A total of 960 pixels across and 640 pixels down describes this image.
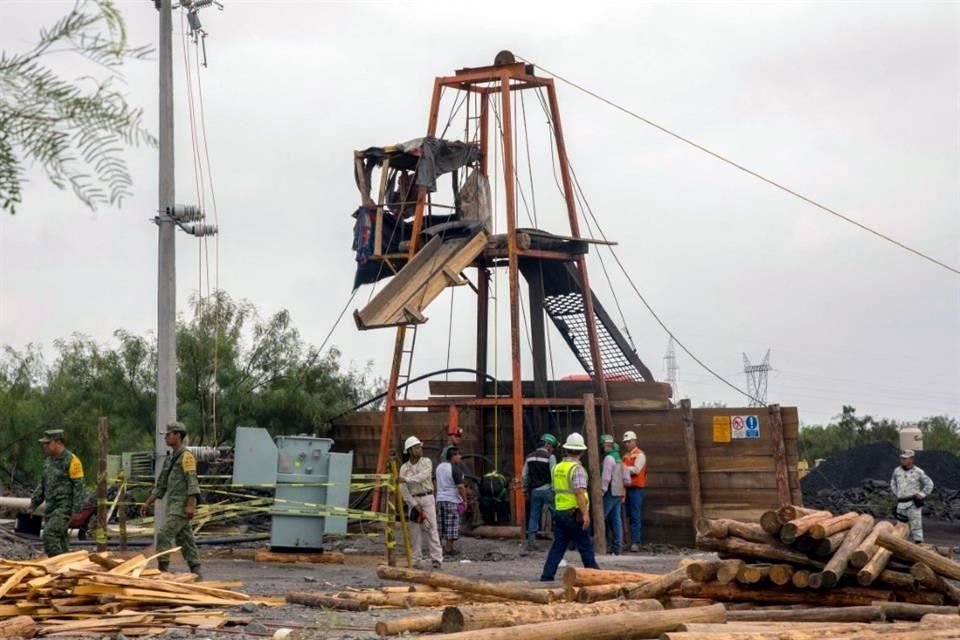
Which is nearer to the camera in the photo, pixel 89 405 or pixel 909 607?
pixel 909 607

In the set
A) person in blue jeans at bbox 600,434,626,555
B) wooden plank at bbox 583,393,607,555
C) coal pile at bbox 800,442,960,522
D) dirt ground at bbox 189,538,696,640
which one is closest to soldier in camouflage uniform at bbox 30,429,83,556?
dirt ground at bbox 189,538,696,640

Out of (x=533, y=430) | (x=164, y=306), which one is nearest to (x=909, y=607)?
(x=164, y=306)

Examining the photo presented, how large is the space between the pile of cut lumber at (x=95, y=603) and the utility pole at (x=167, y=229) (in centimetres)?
662

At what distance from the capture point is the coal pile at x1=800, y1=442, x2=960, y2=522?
35.5 meters

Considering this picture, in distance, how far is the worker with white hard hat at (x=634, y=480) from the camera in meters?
25.2

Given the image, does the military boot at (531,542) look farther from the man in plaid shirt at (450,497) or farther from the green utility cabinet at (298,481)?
the green utility cabinet at (298,481)

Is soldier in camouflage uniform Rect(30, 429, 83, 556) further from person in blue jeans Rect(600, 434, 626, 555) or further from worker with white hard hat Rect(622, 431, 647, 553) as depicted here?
worker with white hard hat Rect(622, 431, 647, 553)

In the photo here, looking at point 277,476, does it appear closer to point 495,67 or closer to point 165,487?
point 165,487

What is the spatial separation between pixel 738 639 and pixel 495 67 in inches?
752

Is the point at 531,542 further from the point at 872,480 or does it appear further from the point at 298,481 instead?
the point at 872,480

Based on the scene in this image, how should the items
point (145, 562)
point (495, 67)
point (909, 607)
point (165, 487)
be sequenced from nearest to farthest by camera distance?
1. point (909, 607)
2. point (145, 562)
3. point (165, 487)
4. point (495, 67)

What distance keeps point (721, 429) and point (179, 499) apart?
1202 cm

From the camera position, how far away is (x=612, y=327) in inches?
1188

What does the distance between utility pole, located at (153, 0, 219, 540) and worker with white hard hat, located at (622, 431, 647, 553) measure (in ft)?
26.4
